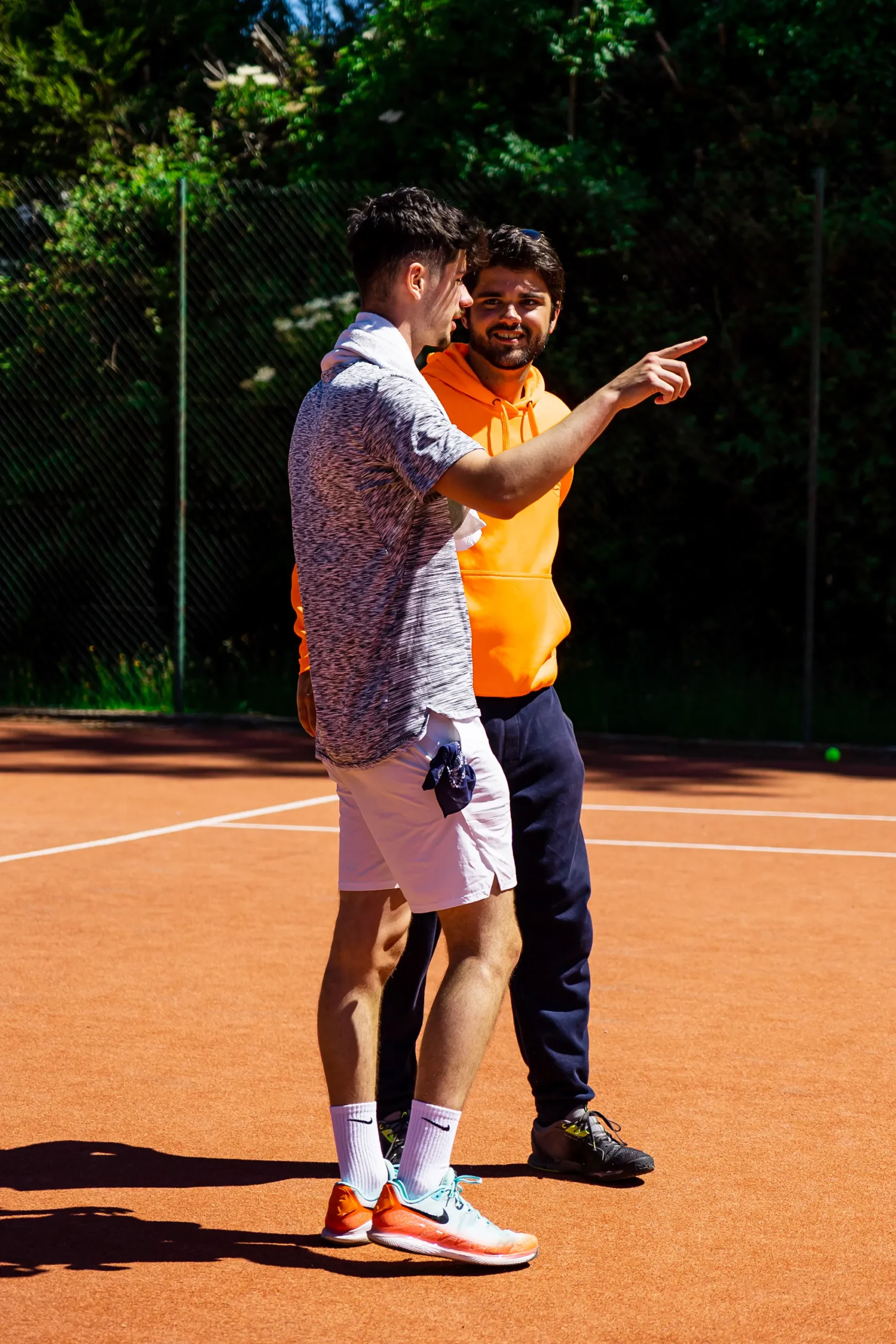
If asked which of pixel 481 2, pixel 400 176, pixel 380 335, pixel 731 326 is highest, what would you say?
pixel 481 2

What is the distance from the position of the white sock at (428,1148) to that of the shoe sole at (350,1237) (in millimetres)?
159

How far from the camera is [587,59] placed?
645 inches

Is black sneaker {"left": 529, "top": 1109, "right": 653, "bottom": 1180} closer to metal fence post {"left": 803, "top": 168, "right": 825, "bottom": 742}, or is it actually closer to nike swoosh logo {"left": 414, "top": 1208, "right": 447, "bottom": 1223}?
nike swoosh logo {"left": 414, "top": 1208, "right": 447, "bottom": 1223}

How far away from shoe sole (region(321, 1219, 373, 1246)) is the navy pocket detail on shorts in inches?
32.9

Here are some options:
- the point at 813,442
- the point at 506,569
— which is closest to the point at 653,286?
the point at 813,442

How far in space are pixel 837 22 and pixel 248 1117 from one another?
13.2 meters

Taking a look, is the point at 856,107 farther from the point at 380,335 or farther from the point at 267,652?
the point at 380,335

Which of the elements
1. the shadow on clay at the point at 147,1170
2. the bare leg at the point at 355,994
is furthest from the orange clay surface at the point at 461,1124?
the bare leg at the point at 355,994

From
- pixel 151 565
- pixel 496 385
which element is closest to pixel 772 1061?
pixel 496 385

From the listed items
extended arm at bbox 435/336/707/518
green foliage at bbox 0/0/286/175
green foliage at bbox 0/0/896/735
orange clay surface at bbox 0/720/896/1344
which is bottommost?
orange clay surface at bbox 0/720/896/1344

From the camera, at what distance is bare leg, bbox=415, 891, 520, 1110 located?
355 cm

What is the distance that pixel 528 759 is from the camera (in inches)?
168

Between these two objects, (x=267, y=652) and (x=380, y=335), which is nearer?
(x=380, y=335)

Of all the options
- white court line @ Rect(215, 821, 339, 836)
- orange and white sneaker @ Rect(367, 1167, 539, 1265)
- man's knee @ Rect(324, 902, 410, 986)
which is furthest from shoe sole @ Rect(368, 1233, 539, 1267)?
white court line @ Rect(215, 821, 339, 836)
